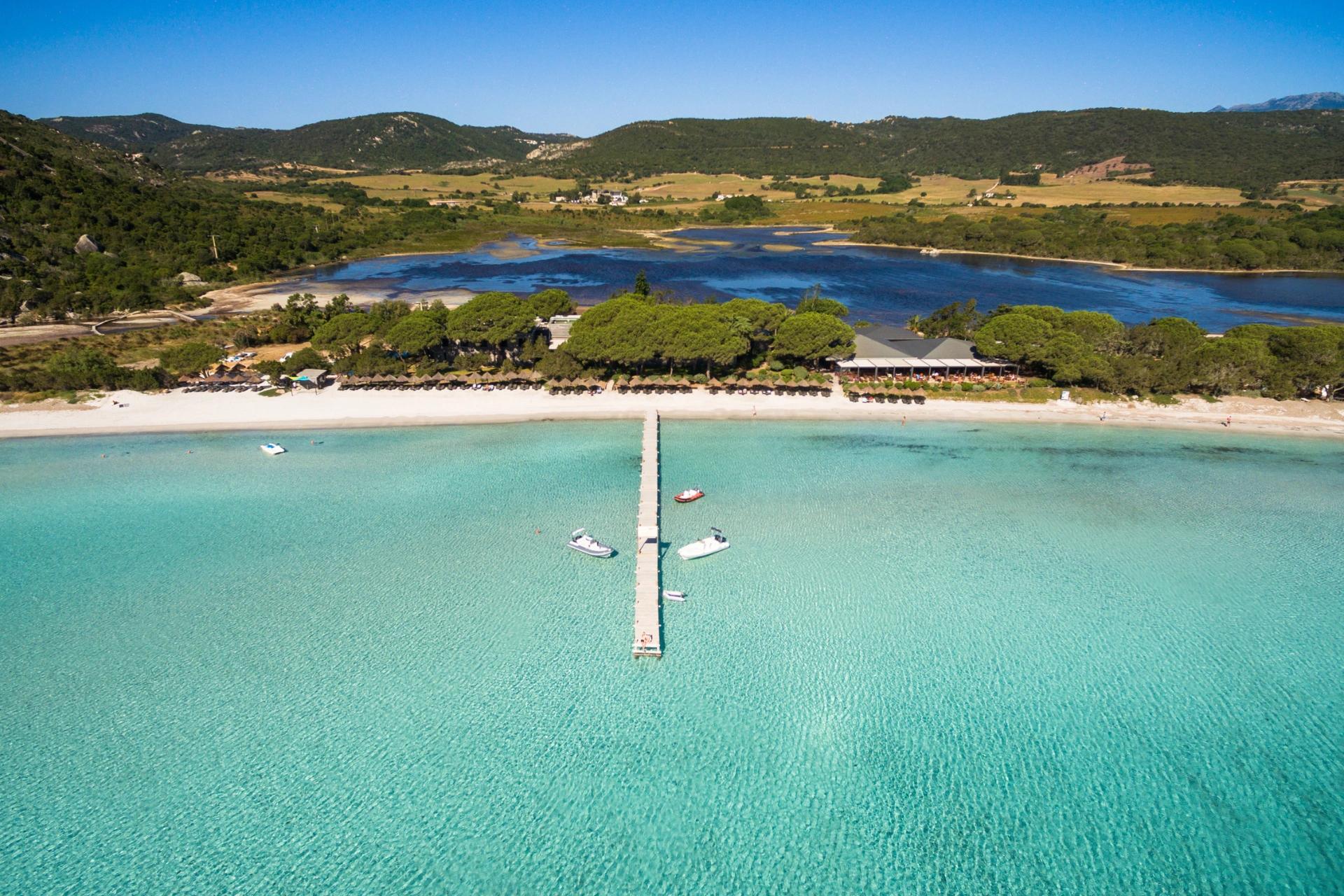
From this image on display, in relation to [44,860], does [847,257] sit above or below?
above

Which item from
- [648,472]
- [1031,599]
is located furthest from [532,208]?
[1031,599]

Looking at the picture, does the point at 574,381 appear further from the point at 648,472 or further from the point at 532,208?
the point at 532,208

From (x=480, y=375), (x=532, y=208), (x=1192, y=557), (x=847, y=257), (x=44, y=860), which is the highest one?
(x=532, y=208)

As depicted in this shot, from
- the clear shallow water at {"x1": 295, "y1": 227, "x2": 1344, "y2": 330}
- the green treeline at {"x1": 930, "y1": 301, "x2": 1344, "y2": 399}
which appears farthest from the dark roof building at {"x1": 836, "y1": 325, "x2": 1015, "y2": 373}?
the clear shallow water at {"x1": 295, "y1": 227, "x2": 1344, "y2": 330}

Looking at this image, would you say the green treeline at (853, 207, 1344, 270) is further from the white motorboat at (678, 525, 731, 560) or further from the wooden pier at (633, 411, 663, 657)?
the white motorboat at (678, 525, 731, 560)

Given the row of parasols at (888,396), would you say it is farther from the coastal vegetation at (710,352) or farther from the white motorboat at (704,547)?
the white motorboat at (704,547)

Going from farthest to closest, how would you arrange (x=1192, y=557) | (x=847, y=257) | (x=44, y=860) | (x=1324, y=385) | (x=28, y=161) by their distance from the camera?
1. (x=847, y=257)
2. (x=28, y=161)
3. (x=1324, y=385)
4. (x=1192, y=557)
5. (x=44, y=860)
